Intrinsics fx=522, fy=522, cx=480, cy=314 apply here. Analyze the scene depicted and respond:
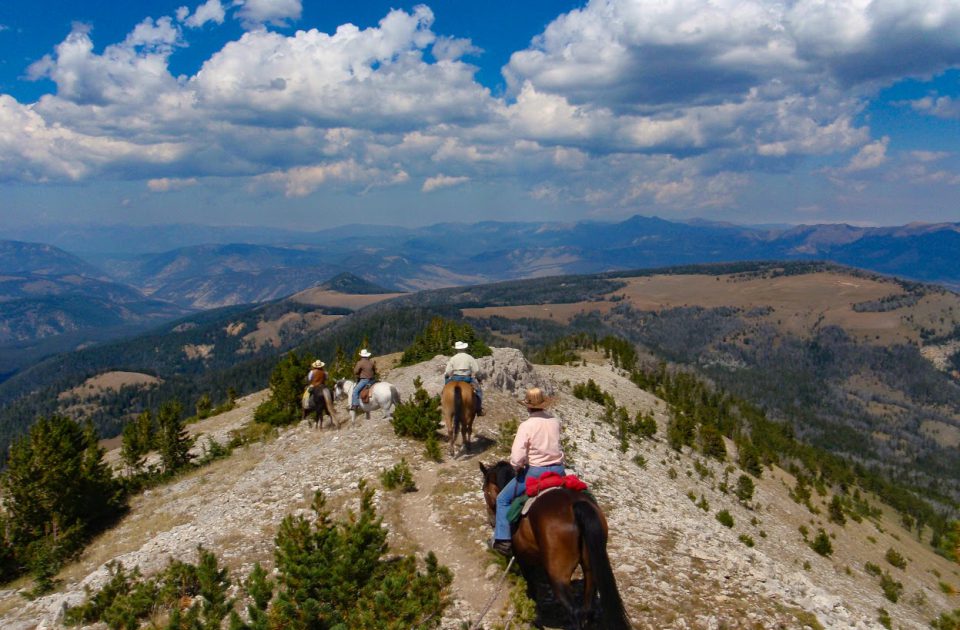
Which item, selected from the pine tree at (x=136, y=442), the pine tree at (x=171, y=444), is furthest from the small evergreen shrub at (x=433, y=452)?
the pine tree at (x=136, y=442)

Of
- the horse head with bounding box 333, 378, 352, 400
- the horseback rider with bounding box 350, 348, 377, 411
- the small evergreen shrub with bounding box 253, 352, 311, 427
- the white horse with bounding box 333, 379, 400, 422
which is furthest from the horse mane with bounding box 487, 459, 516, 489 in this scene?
the small evergreen shrub with bounding box 253, 352, 311, 427

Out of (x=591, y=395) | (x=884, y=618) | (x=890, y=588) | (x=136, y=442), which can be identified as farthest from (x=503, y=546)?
(x=591, y=395)

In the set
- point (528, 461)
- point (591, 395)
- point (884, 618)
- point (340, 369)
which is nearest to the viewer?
point (528, 461)

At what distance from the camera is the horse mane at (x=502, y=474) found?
11.8 metres

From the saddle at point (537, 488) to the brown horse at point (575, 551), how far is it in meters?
0.28

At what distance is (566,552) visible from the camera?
30.1 ft

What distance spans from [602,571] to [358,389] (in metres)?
18.8

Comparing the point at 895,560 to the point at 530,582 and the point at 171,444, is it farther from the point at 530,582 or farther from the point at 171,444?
the point at 171,444

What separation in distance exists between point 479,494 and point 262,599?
26.0 feet

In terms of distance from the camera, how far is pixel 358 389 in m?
25.7

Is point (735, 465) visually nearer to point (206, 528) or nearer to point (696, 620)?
point (696, 620)

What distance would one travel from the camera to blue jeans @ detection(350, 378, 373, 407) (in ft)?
84.2

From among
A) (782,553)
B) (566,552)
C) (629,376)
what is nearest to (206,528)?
(566,552)

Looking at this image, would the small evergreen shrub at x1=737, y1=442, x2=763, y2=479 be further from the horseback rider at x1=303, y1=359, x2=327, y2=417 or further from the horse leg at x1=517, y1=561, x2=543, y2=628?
the horse leg at x1=517, y1=561, x2=543, y2=628
